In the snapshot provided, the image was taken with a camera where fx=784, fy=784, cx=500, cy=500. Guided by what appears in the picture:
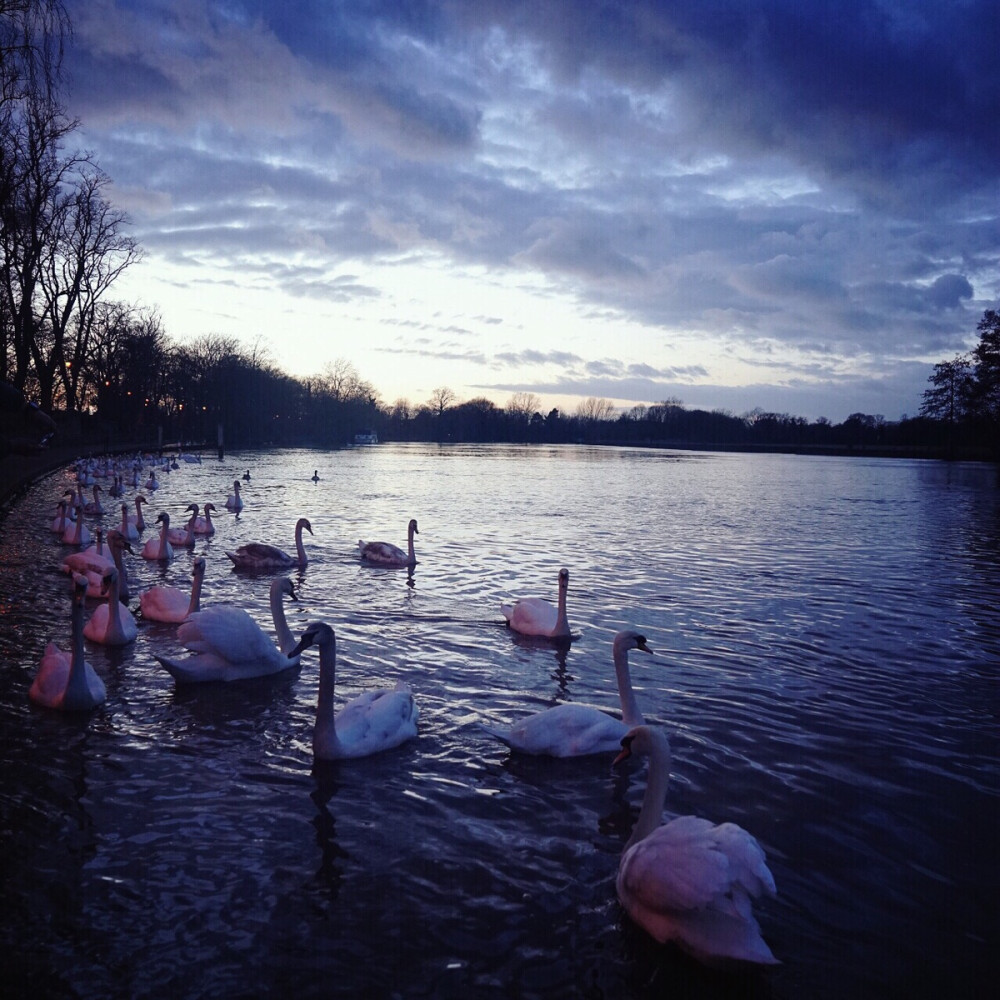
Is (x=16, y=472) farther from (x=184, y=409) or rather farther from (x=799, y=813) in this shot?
(x=184, y=409)

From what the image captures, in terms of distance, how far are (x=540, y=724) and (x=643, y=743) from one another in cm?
132

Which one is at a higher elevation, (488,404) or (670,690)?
(488,404)

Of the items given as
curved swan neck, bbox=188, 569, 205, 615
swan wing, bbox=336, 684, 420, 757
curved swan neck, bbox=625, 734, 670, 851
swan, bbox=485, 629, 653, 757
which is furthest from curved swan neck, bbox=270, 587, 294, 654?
curved swan neck, bbox=625, 734, 670, 851

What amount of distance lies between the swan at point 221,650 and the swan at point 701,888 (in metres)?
3.91

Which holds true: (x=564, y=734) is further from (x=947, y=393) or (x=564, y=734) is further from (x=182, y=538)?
(x=947, y=393)

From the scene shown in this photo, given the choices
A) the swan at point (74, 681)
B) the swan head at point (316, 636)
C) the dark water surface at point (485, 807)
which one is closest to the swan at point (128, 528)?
the dark water surface at point (485, 807)

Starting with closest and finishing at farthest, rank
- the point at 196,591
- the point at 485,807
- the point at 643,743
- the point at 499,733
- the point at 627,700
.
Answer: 1. the point at 643,743
2. the point at 485,807
3. the point at 499,733
4. the point at 627,700
5. the point at 196,591

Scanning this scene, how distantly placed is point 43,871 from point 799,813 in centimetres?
402

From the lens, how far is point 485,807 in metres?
4.55

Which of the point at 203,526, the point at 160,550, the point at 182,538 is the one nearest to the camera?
the point at 160,550

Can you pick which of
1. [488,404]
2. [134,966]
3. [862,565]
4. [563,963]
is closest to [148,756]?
[134,966]

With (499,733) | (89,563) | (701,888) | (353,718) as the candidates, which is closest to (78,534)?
(89,563)

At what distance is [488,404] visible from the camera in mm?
195625

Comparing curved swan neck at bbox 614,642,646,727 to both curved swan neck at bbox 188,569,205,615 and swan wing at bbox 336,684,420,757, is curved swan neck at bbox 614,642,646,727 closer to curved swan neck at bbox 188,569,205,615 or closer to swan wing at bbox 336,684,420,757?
swan wing at bbox 336,684,420,757
